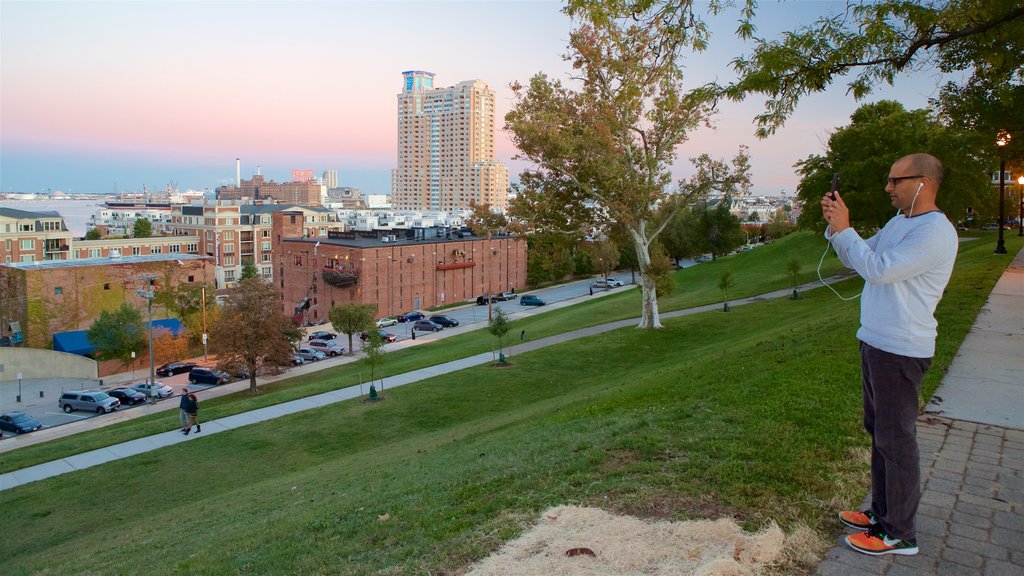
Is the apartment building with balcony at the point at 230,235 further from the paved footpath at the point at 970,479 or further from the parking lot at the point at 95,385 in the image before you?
the paved footpath at the point at 970,479

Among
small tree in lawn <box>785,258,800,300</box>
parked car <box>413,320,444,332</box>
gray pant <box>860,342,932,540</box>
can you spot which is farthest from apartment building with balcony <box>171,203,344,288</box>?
gray pant <box>860,342,932,540</box>

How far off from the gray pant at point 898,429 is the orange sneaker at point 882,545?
0.04 metres

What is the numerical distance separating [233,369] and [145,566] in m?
25.6

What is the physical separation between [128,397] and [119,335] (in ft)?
43.8

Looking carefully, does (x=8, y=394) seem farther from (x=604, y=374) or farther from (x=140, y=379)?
(x=604, y=374)

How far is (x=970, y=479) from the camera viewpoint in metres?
5.31

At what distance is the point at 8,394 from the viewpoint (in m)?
41.9

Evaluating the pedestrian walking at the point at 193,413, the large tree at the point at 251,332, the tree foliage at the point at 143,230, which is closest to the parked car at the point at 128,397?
the large tree at the point at 251,332

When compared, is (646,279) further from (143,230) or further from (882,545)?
(143,230)

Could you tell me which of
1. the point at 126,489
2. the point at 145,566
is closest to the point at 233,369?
the point at 126,489

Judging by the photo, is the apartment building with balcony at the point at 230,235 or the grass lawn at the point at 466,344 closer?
the grass lawn at the point at 466,344

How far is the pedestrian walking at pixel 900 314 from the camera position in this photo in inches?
153

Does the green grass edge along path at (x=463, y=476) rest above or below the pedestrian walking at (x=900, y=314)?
below

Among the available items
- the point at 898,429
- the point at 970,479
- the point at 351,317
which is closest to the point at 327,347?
the point at 351,317
